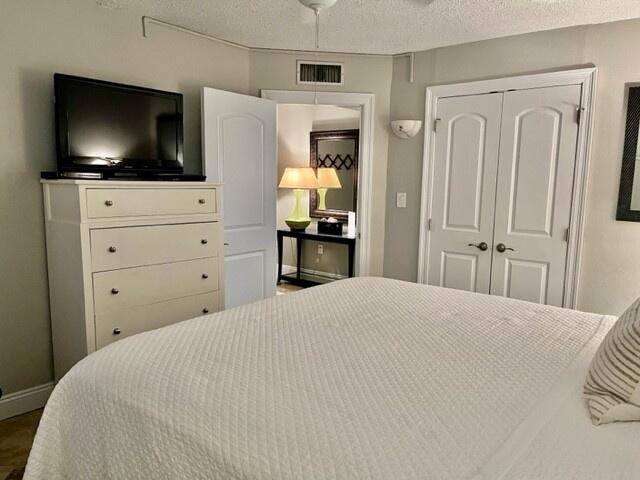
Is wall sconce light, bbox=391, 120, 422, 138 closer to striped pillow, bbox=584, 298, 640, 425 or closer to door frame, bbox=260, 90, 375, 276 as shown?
door frame, bbox=260, 90, 375, 276

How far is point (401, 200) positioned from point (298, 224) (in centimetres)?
182

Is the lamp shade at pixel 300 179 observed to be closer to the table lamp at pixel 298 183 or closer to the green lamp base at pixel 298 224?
the table lamp at pixel 298 183

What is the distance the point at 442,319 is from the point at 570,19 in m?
2.25

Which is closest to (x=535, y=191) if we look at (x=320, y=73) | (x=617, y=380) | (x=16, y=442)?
(x=320, y=73)

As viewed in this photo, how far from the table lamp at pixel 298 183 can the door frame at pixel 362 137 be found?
1.59 m

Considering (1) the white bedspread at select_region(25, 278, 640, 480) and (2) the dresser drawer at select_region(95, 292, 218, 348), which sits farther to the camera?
(2) the dresser drawer at select_region(95, 292, 218, 348)

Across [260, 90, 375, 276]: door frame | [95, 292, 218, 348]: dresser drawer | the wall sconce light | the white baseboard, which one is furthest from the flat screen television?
the wall sconce light

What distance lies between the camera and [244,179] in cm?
345

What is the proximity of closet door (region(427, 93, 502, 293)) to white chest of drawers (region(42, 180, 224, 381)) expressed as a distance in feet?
5.69

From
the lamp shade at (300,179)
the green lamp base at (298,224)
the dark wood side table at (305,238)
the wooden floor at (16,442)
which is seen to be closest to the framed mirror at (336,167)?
the lamp shade at (300,179)

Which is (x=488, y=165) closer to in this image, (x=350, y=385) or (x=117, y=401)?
(x=350, y=385)

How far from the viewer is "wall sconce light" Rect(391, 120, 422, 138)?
3549 mm

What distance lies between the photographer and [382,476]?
819 mm

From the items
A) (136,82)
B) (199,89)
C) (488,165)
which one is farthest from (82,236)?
(488,165)
